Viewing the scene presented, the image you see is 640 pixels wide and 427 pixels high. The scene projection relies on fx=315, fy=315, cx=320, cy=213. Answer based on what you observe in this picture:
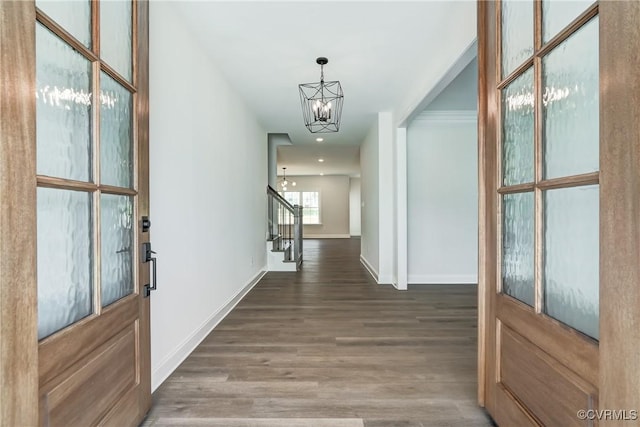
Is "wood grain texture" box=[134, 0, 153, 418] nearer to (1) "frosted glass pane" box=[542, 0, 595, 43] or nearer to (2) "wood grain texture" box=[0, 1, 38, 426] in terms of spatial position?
(2) "wood grain texture" box=[0, 1, 38, 426]

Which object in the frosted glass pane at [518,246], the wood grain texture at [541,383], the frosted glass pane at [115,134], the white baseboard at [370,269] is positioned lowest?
the white baseboard at [370,269]

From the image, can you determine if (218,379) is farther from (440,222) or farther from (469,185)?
(469,185)

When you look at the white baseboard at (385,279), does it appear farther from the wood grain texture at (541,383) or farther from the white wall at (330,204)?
the white wall at (330,204)

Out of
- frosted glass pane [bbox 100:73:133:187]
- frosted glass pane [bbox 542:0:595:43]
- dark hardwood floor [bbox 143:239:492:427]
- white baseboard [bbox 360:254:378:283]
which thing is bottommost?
dark hardwood floor [bbox 143:239:492:427]

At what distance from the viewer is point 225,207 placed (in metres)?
3.56

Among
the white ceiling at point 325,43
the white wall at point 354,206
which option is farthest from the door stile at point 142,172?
the white wall at point 354,206

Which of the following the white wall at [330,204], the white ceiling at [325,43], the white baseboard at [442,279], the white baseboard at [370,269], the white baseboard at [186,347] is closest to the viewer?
the white baseboard at [186,347]

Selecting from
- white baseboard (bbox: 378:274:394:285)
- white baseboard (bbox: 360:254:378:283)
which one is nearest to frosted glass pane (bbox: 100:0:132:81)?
white baseboard (bbox: 378:274:394:285)

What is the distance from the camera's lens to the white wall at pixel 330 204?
44.9 feet

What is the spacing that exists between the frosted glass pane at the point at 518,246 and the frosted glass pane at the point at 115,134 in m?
1.86

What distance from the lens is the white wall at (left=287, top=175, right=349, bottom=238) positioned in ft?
44.9

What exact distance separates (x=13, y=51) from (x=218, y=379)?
2036 millimetres

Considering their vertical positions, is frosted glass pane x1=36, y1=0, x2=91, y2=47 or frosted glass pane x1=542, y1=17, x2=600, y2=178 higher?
frosted glass pane x1=36, y1=0, x2=91, y2=47

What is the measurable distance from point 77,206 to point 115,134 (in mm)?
425
